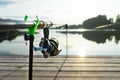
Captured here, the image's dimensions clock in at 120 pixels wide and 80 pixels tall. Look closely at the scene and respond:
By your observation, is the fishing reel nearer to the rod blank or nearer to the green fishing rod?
the green fishing rod

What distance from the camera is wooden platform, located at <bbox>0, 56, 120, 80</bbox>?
7.66m

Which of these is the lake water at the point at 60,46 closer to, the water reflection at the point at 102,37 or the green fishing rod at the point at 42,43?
the green fishing rod at the point at 42,43

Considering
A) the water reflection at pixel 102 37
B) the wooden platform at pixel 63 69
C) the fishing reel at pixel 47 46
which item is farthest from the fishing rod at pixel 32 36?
the water reflection at pixel 102 37

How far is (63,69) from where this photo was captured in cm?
862

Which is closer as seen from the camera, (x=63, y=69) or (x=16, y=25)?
(x=16, y=25)

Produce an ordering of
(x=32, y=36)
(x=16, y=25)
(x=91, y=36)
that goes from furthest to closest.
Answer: (x=91, y=36) → (x=32, y=36) → (x=16, y=25)

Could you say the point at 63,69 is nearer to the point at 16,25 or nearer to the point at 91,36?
the point at 16,25

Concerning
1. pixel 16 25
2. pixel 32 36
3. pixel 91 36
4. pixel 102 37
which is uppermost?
pixel 16 25

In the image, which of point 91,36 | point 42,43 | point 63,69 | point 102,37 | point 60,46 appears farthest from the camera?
point 91,36

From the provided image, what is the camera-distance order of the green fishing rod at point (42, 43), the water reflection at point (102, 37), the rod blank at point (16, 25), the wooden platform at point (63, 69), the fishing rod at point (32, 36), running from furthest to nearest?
the water reflection at point (102, 37)
the wooden platform at point (63, 69)
the green fishing rod at point (42, 43)
the fishing rod at point (32, 36)
the rod blank at point (16, 25)

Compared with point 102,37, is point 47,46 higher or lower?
higher

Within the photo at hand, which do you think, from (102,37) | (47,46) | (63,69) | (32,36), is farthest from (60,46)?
(102,37)

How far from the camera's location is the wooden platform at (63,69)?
7.66 meters

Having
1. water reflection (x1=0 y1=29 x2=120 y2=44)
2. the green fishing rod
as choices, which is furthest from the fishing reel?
water reflection (x1=0 y1=29 x2=120 y2=44)
